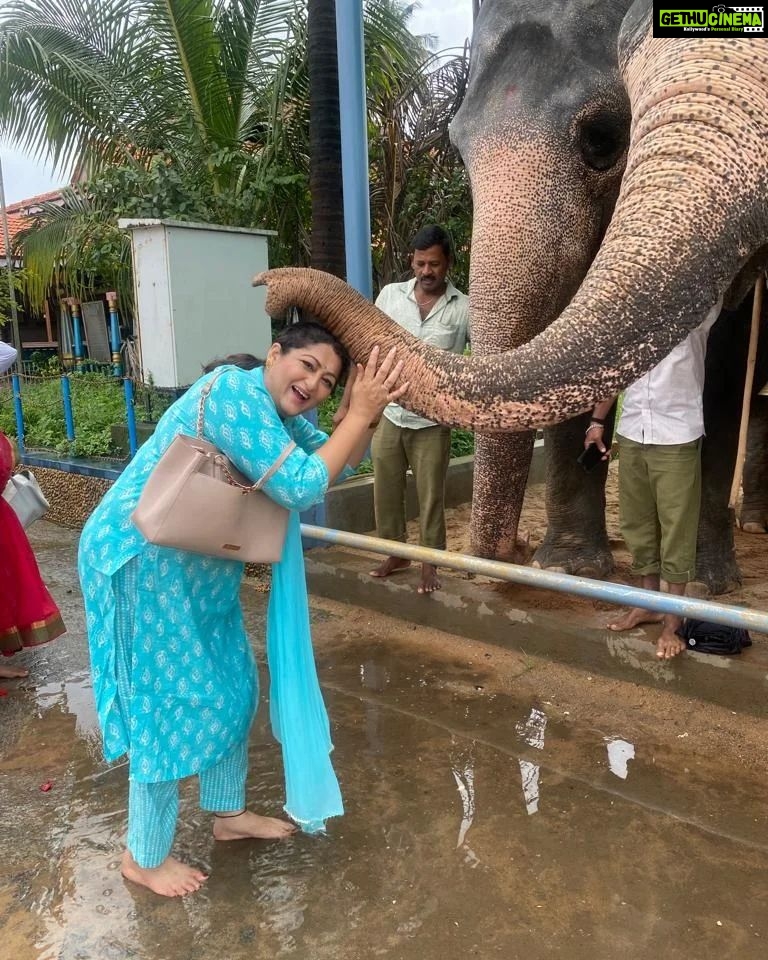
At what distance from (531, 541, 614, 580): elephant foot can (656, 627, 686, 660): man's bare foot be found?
96cm

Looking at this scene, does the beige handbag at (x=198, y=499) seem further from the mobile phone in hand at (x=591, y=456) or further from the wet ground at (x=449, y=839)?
the mobile phone in hand at (x=591, y=456)

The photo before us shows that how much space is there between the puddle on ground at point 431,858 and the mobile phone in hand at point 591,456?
51.0 inches

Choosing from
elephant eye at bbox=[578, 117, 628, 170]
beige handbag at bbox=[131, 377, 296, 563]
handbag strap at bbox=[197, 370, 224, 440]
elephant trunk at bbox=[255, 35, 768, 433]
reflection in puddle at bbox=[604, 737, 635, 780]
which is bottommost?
reflection in puddle at bbox=[604, 737, 635, 780]

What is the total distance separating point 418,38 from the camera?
963 centimetres

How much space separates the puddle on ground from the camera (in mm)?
2164

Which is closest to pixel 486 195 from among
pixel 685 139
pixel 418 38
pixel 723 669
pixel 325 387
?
pixel 685 139

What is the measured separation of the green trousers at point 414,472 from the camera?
4.23 meters

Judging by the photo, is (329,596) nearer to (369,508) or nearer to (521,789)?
(369,508)

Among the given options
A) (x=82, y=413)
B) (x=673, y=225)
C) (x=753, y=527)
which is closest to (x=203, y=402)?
(x=673, y=225)

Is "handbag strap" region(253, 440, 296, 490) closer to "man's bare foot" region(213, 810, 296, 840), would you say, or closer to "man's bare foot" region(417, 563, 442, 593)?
"man's bare foot" region(213, 810, 296, 840)

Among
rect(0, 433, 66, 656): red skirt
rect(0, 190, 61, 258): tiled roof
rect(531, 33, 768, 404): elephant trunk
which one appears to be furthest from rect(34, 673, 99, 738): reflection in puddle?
rect(0, 190, 61, 258): tiled roof

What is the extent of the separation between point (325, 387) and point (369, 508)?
3.49 metres

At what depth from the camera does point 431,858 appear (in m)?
2.47

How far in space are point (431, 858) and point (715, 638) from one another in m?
1.51
